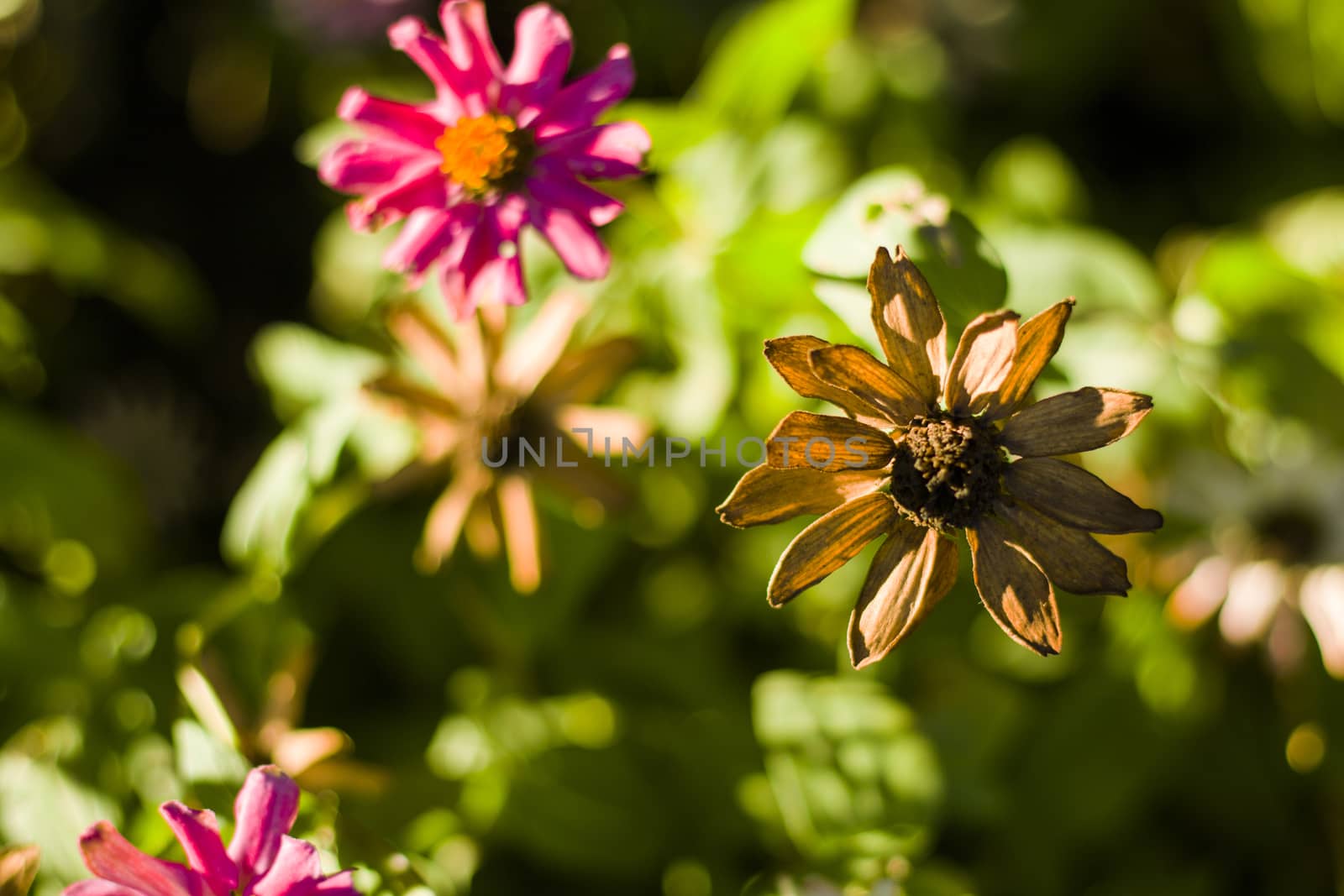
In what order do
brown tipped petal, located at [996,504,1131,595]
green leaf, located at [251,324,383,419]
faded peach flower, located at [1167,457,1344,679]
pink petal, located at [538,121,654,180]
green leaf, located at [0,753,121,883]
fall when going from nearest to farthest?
brown tipped petal, located at [996,504,1131,595] < pink petal, located at [538,121,654,180] < green leaf, located at [0,753,121,883] < faded peach flower, located at [1167,457,1344,679] < green leaf, located at [251,324,383,419]

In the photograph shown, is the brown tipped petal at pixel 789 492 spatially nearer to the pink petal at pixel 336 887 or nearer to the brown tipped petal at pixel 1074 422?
the brown tipped petal at pixel 1074 422

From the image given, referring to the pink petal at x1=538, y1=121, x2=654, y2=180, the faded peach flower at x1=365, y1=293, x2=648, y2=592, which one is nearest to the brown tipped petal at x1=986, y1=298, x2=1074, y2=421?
the pink petal at x1=538, y1=121, x2=654, y2=180

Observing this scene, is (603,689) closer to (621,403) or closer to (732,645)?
(732,645)

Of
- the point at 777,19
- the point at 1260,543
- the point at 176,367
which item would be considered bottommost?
the point at 1260,543

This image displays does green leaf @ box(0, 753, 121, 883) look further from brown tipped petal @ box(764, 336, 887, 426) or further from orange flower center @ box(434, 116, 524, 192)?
brown tipped petal @ box(764, 336, 887, 426)

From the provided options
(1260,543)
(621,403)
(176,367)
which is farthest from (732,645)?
(176,367)

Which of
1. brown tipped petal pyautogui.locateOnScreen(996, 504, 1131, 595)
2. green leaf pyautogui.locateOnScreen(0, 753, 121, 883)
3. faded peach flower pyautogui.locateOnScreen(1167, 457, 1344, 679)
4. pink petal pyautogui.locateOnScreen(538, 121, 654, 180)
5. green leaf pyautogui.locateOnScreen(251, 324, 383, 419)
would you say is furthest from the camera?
green leaf pyautogui.locateOnScreen(251, 324, 383, 419)
